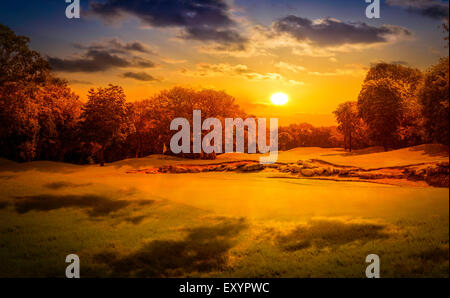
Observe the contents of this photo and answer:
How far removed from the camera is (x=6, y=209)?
1369cm

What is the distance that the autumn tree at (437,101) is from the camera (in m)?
10.1

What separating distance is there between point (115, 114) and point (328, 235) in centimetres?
1252

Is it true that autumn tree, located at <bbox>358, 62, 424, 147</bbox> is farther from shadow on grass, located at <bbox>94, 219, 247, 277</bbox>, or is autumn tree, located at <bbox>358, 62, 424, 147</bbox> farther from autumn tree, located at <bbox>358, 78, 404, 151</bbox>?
shadow on grass, located at <bbox>94, 219, 247, 277</bbox>

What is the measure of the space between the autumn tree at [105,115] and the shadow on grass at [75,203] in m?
4.17

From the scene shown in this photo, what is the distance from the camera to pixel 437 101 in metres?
10.5

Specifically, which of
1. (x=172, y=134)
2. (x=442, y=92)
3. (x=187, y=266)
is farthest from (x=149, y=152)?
(x=442, y=92)

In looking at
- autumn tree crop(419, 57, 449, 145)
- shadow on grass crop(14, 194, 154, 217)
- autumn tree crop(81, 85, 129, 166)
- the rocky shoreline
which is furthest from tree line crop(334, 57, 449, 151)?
autumn tree crop(81, 85, 129, 166)

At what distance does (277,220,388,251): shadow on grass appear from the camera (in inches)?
371

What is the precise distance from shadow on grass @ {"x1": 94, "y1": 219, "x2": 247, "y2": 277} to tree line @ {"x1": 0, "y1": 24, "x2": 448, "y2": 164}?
29.6 ft

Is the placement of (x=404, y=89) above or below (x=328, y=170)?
above

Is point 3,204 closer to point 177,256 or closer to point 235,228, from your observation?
point 177,256

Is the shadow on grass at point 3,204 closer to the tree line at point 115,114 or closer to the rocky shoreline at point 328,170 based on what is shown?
the tree line at point 115,114

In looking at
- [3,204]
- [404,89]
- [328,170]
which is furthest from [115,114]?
[404,89]
